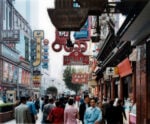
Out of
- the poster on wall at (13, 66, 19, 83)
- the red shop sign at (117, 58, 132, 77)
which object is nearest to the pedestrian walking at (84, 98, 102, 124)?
the red shop sign at (117, 58, 132, 77)

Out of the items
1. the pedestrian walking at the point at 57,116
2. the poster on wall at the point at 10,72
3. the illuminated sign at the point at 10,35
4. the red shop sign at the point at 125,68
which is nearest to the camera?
the pedestrian walking at the point at 57,116

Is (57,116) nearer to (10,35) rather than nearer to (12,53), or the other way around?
(10,35)

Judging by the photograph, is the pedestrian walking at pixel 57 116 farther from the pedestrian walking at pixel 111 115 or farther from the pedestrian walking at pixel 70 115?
the pedestrian walking at pixel 111 115

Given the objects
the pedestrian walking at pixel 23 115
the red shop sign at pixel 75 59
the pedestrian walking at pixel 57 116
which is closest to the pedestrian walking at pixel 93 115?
the pedestrian walking at pixel 57 116

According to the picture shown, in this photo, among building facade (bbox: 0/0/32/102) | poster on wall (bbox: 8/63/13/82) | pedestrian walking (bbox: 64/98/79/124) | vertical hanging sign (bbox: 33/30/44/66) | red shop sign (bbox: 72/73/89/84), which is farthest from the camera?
poster on wall (bbox: 8/63/13/82)

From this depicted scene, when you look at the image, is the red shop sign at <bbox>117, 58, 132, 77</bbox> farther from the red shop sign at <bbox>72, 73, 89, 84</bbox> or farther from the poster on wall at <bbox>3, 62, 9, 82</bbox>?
the poster on wall at <bbox>3, 62, 9, 82</bbox>

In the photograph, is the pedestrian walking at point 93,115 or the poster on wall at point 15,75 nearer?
the pedestrian walking at point 93,115

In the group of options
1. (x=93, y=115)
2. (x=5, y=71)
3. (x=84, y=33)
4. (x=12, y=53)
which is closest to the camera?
(x=93, y=115)

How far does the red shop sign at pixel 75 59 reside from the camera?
41312 mm

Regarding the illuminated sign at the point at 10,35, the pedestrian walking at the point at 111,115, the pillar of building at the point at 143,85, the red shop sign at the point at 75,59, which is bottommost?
the pedestrian walking at the point at 111,115

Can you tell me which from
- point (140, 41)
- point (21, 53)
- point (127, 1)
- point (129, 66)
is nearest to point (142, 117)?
point (140, 41)

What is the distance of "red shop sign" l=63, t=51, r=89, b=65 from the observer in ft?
136

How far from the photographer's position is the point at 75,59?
41.8 meters

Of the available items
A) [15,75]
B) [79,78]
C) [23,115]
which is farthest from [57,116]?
[15,75]
